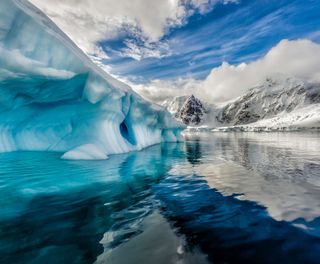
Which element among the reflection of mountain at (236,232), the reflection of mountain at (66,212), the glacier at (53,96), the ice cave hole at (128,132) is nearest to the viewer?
the reflection of mountain at (236,232)

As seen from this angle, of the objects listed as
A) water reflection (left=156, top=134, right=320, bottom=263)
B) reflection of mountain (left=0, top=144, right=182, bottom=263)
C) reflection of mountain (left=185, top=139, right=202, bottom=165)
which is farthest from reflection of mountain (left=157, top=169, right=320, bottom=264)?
reflection of mountain (left=185, top=139, right=202, bottom=165)

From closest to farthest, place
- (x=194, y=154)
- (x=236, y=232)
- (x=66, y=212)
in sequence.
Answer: (x=236, y=232) < (x=66, y=212) < (x=194, y=154)

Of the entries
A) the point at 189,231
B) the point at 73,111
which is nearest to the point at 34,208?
the point at 189,231

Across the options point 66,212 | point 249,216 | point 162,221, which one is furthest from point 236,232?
point 66,212

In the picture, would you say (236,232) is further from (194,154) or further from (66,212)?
(194,154)

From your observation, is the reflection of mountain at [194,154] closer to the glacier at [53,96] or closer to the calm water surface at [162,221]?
the calm water surface at [162,221]

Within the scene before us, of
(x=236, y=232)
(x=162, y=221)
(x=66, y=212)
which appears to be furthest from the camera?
(x=66, y=212)

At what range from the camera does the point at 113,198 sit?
5.74m

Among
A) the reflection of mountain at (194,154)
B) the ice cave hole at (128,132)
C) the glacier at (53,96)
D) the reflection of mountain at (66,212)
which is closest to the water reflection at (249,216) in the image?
the reflection of mountain at (66,212)

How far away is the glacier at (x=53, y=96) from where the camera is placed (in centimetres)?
864

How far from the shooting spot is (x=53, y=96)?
12492 millimetres

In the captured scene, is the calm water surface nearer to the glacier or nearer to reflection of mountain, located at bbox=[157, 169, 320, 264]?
reflection of mountain, located at bbox=[157, 169, 320, 264]

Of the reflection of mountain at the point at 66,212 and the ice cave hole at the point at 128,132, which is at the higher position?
the ice cave hole at the point at 128,132

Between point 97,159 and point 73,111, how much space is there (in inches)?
165
